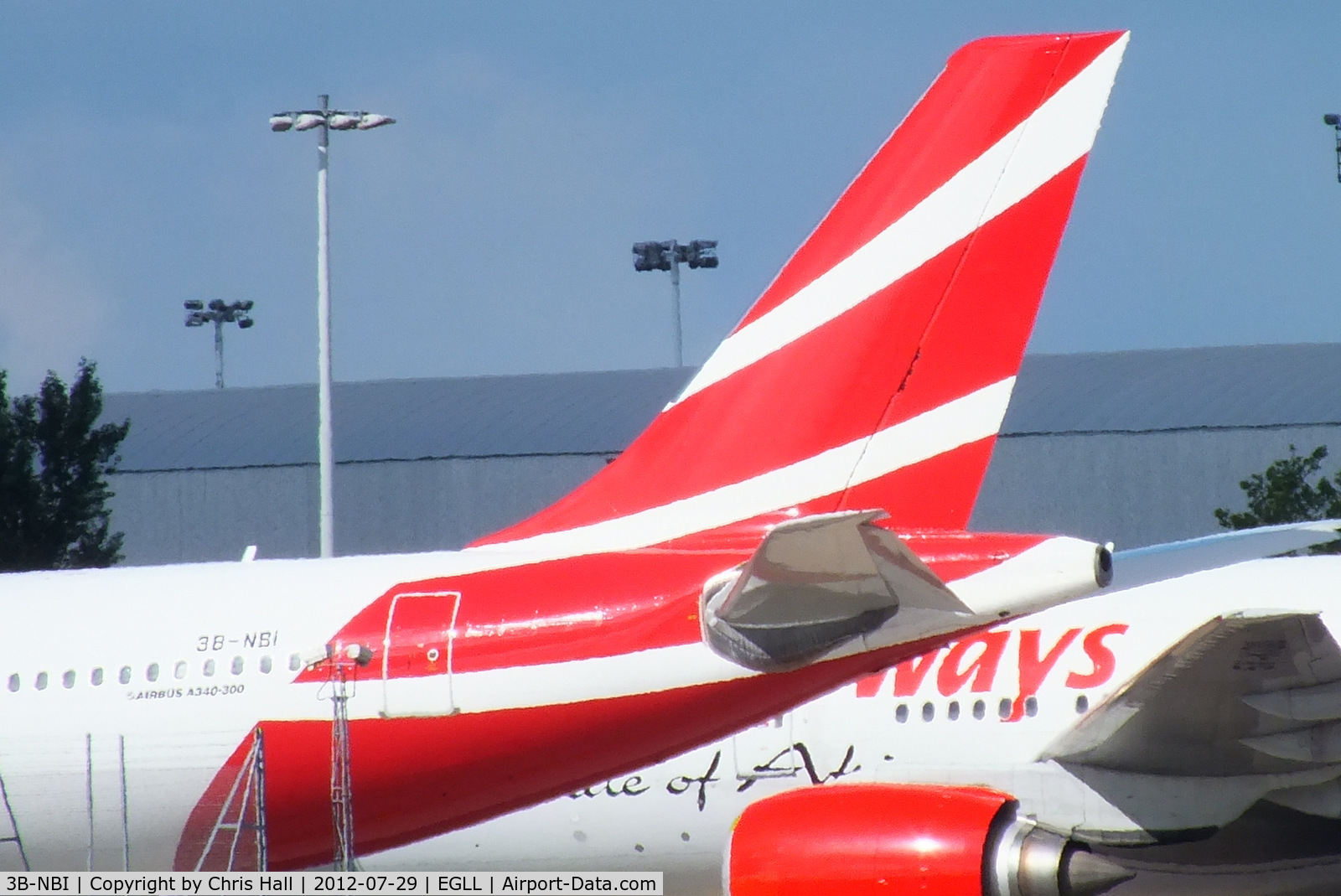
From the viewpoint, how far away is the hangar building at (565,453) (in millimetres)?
35438

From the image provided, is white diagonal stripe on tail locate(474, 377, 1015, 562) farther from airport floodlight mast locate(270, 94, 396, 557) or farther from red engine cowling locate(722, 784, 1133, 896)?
airport floodlight mast locate(270, 94, 396, 557)

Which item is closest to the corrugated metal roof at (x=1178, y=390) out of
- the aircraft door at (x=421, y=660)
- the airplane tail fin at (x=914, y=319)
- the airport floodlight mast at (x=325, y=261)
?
the airport floodlight mast at (x=325, y=261)

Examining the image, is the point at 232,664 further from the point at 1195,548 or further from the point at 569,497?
the point at 1195,548

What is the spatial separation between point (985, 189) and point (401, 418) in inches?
1193

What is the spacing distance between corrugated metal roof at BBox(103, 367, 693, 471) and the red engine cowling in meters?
25.4

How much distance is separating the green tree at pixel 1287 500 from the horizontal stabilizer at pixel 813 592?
22053 millimetres

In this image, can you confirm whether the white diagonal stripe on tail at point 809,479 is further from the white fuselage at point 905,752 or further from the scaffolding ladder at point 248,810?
the white fuselage at point 905,752

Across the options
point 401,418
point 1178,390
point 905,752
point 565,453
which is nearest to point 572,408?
point 565,453

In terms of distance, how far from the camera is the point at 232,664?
11.3m

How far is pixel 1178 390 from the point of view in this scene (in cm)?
3731

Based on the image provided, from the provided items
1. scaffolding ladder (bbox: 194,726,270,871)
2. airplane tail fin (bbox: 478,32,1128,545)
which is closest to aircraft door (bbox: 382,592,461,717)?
scaffolding ladder (bbox: 194,726,270,871)

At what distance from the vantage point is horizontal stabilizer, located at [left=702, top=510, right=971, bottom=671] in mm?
8656

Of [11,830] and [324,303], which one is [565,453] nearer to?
[324,303]

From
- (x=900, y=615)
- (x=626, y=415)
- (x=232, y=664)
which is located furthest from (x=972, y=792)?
(x=626, y=415)
